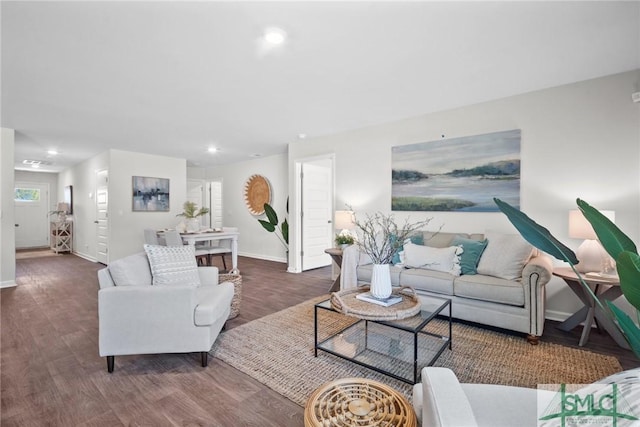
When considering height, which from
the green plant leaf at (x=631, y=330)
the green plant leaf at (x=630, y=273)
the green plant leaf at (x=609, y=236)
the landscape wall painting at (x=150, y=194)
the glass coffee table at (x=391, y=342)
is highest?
the landscape wall painting at (x=150, y=194)

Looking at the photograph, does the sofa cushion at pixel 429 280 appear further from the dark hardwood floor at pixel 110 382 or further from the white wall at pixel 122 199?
the white wall at pixel 122 199

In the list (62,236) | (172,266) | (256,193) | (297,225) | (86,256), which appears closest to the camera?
(172,266)

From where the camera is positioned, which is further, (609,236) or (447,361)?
(447,361)

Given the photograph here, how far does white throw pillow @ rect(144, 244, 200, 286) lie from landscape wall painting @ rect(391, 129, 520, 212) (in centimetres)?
270

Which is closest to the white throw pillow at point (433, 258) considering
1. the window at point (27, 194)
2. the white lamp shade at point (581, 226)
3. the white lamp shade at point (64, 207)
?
the white lamp shade at point (581, 226)

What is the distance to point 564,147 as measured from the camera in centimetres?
296

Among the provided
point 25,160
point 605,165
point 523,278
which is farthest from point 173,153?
point 605,165

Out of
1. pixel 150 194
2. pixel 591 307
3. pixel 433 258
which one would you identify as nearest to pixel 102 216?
pixel 150 194

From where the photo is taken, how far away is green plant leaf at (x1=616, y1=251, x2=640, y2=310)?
82 centimetres

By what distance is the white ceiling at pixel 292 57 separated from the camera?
184cm

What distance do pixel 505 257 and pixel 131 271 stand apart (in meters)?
3.29

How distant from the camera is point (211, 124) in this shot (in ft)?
13.8

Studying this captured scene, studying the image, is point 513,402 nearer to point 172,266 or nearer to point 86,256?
point 172,266

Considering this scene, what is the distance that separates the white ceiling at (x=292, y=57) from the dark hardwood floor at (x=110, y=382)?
7.79 feet
